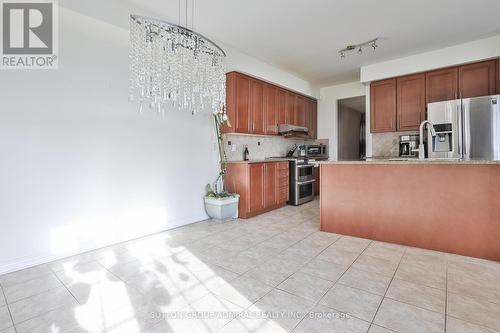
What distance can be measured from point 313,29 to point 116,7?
2455 millimetres

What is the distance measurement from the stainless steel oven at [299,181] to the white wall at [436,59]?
6.67 feet

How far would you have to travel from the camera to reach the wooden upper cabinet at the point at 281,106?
5.18 metres

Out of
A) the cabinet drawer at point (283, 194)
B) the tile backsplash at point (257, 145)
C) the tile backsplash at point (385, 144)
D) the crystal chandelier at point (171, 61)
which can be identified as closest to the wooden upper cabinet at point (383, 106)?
the tile backsplash at point (385, 144)

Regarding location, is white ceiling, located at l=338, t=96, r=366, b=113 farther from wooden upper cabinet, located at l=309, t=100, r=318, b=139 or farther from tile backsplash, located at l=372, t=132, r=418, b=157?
tile backsplash, located at l=372, t=132, r=418, b=157

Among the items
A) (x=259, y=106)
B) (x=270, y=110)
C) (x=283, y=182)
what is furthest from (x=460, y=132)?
(x=259, y=106)

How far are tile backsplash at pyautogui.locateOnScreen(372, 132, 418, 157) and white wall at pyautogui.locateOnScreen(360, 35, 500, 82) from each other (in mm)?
1109

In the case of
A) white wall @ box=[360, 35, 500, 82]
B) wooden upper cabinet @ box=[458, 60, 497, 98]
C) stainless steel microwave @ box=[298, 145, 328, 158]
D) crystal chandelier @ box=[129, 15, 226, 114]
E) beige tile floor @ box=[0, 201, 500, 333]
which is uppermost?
white wall @ box=[360, 35, 500, 82]

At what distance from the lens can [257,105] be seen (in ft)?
15.1

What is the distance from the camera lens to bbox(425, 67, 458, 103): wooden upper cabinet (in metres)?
4.10

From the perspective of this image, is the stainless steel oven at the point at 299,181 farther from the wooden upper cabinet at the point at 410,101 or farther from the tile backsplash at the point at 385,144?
the wooden upper cabinet at the point at 410,101

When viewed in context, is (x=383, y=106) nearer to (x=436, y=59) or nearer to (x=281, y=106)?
(x=436, y=59)

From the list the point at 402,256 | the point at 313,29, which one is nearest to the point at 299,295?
the point at 402,256

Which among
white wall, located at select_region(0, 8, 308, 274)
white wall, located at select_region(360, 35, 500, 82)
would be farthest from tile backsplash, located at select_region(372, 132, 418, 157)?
white wall, located at select_region(0, 8, 308, 274)

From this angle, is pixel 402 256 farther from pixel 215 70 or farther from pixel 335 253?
pixel 215 70
